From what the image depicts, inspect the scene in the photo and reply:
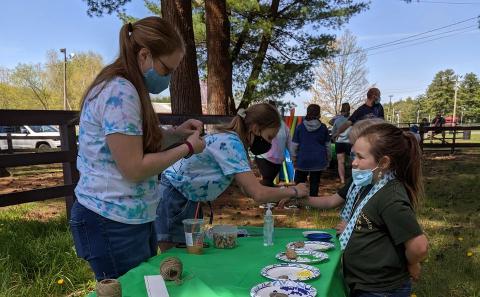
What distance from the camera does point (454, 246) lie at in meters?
4.70

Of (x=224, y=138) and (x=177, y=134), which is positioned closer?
(x=177, y=134)

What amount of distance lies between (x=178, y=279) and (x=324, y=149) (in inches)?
215

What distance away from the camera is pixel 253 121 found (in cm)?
259

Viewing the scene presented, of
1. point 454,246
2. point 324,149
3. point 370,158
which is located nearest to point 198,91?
point 324,149

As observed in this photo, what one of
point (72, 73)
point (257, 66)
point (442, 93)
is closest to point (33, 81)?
point (72, 73)

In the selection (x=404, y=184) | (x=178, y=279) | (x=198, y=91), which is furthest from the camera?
(x=198, y=91)

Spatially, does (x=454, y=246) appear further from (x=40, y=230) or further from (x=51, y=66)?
(x=51, y=66)

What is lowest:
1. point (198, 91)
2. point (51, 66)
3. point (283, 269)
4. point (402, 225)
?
point (283, 269)

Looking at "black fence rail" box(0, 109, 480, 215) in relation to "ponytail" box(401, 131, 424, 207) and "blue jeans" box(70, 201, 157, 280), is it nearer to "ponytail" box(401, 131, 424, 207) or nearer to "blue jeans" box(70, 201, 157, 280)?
"blue jeans" box(70, 201, 157, 280)

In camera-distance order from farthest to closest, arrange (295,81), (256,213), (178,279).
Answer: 1. (295,81)
2. (256,213)
3. (178,279)

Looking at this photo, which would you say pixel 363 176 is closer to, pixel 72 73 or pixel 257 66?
pixel 257 66

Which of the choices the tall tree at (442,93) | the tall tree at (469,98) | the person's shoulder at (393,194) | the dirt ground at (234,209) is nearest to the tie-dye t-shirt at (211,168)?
the person's shoulder at (393,194)

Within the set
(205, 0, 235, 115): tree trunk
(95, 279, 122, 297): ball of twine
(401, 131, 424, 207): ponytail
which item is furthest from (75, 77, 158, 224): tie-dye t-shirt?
(205, 0, 235, 115): tree trunk

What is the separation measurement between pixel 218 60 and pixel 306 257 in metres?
8.30
